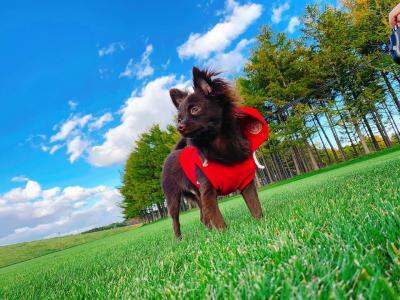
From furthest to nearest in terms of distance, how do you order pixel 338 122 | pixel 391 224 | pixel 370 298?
pixel 338 122 < pixel 391 224 < pixel 370 298

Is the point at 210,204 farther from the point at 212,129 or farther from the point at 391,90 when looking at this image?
the point at 391,90

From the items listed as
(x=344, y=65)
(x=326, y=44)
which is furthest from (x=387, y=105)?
(x=326, y=44)

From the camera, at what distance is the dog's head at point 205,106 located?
10.8 ft

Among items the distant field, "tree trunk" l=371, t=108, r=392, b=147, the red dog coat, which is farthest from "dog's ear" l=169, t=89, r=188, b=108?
"tree trunk" l=371, t=108, r=392, b=147

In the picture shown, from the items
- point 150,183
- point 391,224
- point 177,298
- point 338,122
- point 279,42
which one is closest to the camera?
point 177,298

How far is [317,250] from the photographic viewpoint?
1.33 metres

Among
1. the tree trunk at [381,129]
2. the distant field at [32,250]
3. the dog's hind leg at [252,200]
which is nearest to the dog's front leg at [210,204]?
the dog's hind leg at [252,200]

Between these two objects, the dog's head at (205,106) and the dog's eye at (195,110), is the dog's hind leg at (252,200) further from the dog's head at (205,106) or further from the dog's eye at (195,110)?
the dog's eye at (195,110)

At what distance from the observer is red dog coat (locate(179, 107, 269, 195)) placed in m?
3.55

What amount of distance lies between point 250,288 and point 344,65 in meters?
32.8

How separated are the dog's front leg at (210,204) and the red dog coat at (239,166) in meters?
0.06

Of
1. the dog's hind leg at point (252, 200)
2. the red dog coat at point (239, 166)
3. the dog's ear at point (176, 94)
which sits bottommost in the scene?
the dog's hind leg at point (252, 200)

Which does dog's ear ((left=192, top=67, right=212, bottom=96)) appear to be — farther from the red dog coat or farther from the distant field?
the distant field

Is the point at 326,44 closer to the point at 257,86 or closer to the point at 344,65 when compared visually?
the point at 344,65
